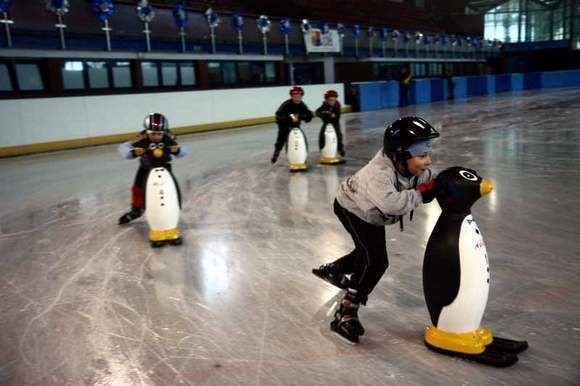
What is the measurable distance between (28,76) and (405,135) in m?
12.7

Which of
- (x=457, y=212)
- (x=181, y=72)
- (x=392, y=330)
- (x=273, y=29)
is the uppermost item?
(x=273, y=29)

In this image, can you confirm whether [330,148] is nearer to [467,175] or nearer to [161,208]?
[161,208]

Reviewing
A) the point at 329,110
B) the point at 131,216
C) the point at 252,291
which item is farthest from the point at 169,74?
the point at 252,291

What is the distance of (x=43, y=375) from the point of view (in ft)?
8.07

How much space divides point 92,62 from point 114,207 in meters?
9.34

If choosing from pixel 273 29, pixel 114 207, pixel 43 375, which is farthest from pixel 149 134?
pixel 273 29

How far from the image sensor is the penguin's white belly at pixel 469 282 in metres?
2.30

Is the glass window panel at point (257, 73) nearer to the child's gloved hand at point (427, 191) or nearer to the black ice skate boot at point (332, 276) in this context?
the black ice skate boot at point (332, 276)

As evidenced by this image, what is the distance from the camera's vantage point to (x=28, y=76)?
41.6 feet

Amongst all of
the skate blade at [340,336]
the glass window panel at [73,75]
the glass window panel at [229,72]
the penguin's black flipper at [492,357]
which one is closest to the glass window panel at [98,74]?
the glass window panel at [73,75]

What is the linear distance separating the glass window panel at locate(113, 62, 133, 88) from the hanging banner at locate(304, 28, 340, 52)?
8.31 m

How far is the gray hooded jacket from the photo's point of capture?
2326mm

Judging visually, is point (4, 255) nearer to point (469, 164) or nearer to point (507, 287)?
point (507, 287)

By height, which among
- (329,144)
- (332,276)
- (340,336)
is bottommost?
(340,336)
